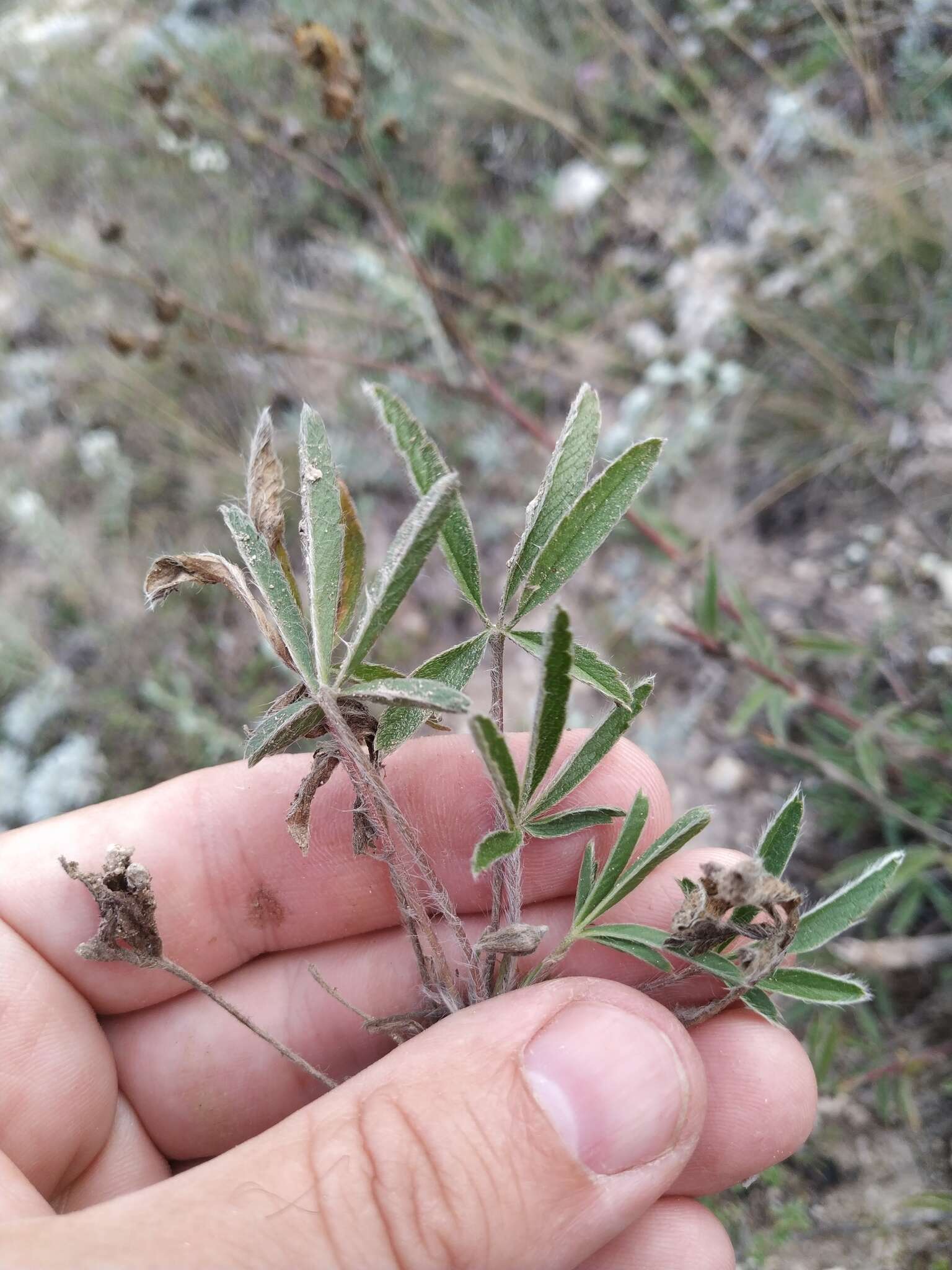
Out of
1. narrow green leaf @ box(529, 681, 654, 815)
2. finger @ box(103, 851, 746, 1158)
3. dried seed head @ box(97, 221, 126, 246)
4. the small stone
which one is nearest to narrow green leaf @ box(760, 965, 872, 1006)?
narrow green leaf @ box(529, 681, 654, 815)

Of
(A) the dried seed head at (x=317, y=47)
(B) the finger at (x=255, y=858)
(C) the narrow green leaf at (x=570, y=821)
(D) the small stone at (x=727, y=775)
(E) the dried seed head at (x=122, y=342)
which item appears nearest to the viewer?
(C) the narrow green leaf at (x=570, y=821)

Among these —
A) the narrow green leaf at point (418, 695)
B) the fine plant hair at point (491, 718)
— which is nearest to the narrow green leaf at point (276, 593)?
the fine plant hair at point (491, 718)

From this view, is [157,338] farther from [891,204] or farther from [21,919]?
[891,204]

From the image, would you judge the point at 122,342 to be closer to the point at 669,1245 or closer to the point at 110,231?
the point at 110,231

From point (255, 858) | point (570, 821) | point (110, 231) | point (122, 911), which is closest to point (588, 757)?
point (570, 821)

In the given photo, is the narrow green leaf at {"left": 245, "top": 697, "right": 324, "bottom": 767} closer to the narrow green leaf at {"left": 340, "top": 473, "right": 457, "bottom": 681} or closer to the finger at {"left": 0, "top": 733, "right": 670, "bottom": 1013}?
the narrow green leaf at {"left": 340, "top": 473, "right": 457, "bottom": 681}

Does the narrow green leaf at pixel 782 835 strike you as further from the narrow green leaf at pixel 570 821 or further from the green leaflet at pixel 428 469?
the green leaflet at pixel 428 469
